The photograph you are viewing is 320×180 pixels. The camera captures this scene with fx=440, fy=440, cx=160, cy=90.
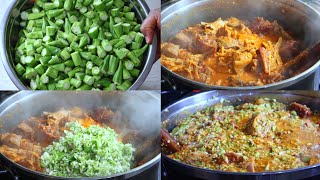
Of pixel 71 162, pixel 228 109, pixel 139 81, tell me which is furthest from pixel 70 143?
pixel 228 109

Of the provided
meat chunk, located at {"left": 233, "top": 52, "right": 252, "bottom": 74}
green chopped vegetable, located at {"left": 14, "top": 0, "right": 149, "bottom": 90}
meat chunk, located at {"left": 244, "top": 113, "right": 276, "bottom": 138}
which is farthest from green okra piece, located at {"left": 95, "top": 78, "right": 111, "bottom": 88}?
meat chunk, located at {"left": 244, "top": 113, "right": 276, "bottom": 138}

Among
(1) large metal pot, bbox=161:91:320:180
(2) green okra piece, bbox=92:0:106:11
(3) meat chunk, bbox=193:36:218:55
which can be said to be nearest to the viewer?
(1) large metal pot, bbox=161:91:320:180

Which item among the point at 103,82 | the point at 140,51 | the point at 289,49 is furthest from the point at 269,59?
the point at 103,82

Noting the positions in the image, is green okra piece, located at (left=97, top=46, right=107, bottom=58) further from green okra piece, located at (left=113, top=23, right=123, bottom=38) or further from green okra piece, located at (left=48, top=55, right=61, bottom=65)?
green okra piece, located at (left=48, top=55, right=61, bottom=65)

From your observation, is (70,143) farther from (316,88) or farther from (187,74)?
(316,88)

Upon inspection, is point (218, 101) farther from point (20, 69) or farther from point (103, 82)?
point (20, 69)

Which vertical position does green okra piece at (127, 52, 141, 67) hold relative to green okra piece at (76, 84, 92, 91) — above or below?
above

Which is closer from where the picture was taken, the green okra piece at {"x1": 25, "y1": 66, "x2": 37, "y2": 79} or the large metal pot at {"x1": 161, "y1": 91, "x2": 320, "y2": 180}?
the large metal pot at {"x1": 161, "y1": 91, "x2": 320, "y2": 180}
